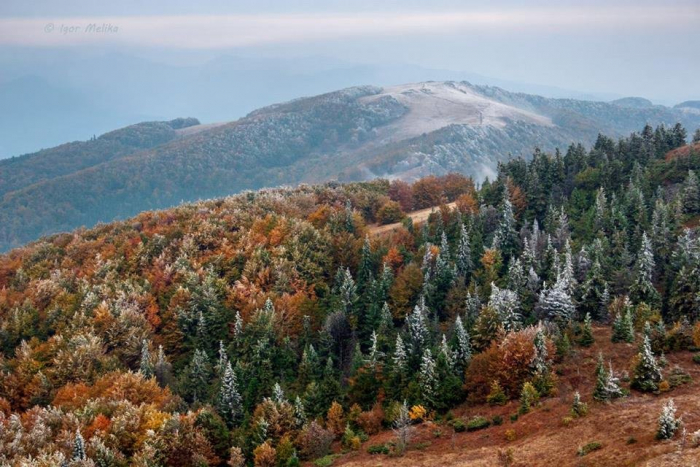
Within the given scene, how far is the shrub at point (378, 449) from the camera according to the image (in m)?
52.3

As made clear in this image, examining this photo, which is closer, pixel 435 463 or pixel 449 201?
pixel 435 463

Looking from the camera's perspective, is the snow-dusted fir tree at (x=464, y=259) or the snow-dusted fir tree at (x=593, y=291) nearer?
the snow-dusted fir tree at (x=593, y=291)

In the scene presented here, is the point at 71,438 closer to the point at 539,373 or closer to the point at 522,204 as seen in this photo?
the point at 539,373

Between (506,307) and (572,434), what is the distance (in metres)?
23.6

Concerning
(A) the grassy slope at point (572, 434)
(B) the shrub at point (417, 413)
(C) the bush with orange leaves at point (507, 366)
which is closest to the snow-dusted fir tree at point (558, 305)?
(A) the grassy slope at point (572, 434)

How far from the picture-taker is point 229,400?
66.6 m

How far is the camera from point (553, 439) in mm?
45094

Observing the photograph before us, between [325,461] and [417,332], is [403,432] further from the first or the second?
[417,332]

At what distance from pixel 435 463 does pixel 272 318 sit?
1664 inches

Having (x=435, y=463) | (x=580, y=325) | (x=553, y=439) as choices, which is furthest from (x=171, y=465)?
(x=580, y=325)

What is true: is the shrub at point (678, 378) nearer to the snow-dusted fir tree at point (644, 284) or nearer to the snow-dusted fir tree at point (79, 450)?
the snow-dusted fir tree at point (644, 284)

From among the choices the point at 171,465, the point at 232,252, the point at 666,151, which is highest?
the point at 666,151

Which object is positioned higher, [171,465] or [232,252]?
[232,252]

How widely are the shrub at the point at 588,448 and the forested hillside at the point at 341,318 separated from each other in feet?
7.87
